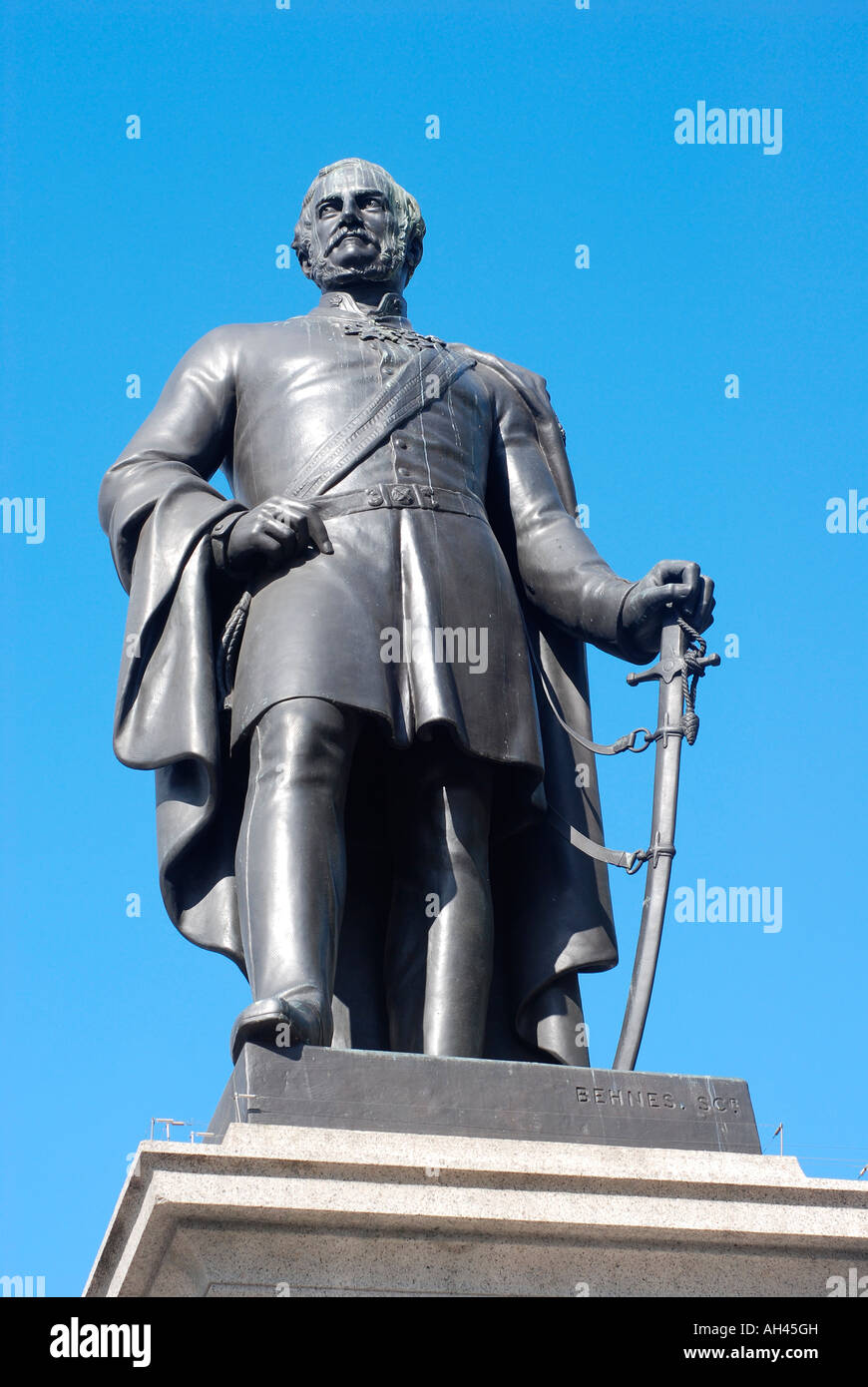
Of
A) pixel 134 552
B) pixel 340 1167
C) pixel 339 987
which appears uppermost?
pixel 134 552

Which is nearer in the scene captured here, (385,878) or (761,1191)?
(761,1191)

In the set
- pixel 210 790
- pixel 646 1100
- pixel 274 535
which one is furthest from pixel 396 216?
pixel 646 1100

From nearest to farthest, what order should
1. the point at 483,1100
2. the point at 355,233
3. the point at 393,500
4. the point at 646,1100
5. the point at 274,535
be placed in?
the point at 483,1100, the point at 646,1100, the point at 274,535, the point at 393,500, the point at 355,233

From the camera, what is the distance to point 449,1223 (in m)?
7.77

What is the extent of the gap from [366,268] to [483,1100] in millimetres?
4584

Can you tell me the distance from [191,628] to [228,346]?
1.75 meters

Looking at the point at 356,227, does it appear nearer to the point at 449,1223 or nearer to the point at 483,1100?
the point at 483,1100

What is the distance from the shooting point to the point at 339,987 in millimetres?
10047

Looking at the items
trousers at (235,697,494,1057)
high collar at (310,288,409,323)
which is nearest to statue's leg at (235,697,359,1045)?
trousers at (235,697,494,1057)

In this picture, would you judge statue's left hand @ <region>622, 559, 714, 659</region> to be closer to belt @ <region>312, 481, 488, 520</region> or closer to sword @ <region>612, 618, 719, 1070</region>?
sword @ <region>612, 618, 719, 1070</region>

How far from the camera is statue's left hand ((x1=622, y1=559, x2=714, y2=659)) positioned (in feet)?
32.8

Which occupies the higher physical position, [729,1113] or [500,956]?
[500,956]
